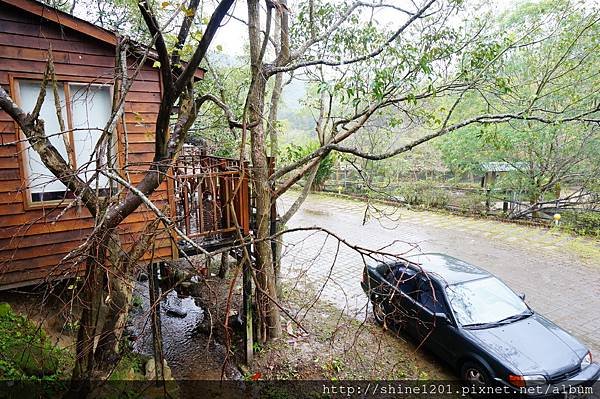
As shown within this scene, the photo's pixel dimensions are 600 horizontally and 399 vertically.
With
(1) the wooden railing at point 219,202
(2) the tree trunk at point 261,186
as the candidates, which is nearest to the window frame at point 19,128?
(1) the wooden railing at point 219,202

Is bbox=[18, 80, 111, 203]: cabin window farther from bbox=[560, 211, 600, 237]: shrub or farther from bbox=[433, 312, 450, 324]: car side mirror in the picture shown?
bbox=[560, 211, 600, 237]: shrub

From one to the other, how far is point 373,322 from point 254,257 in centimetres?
248

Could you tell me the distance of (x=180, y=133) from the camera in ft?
10.3

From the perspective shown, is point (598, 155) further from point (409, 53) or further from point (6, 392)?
point (6, 392)

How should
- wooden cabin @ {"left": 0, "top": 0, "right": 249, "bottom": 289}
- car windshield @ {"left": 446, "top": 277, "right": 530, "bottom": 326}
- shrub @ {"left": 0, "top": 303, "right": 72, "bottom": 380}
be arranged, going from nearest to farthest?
shrub @ {"left": 0, "top": 303, "right": 72, "bottom": 380} → wooden cabin @ {"left": 0, "top": 0, "right": 249, "bottom": 289} → car windshield @ {"left": 446, "top": 277, "right": 530, "bottom": 326}

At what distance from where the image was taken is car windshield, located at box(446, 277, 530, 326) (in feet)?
15.8

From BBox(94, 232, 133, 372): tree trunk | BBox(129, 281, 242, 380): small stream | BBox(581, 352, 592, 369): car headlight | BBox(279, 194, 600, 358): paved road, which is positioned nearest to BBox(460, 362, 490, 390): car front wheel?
BBox(581, 352, 592, 369): car headlight

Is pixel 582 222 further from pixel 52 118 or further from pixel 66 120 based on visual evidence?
Result: pixel 52 118

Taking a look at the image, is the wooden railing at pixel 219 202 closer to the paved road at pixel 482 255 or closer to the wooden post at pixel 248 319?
the wooden post at pixel 248 319

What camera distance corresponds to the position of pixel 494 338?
4.49m

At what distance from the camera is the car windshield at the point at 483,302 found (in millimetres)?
4820

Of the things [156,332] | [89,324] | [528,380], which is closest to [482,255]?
[528,380]

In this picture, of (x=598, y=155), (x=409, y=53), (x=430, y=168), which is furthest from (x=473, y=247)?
(x=409, y=53)

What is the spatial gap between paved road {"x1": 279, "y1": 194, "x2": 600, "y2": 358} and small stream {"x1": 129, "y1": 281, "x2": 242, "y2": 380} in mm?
2160
